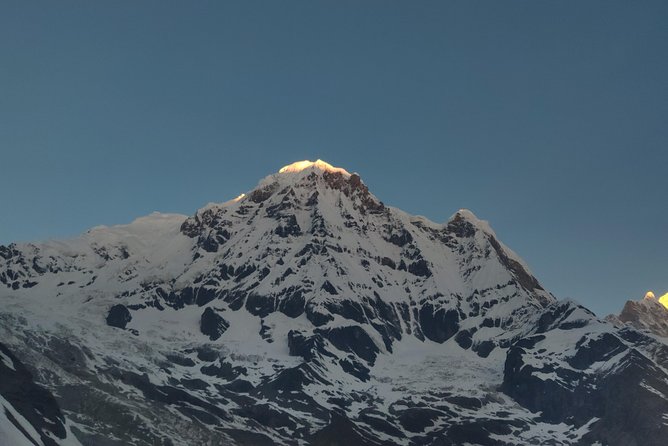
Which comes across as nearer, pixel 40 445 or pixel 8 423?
pixel 8 423

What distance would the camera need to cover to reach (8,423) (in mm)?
162750

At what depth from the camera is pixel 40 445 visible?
198500 millimetres

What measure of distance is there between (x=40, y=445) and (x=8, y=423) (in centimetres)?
3776
